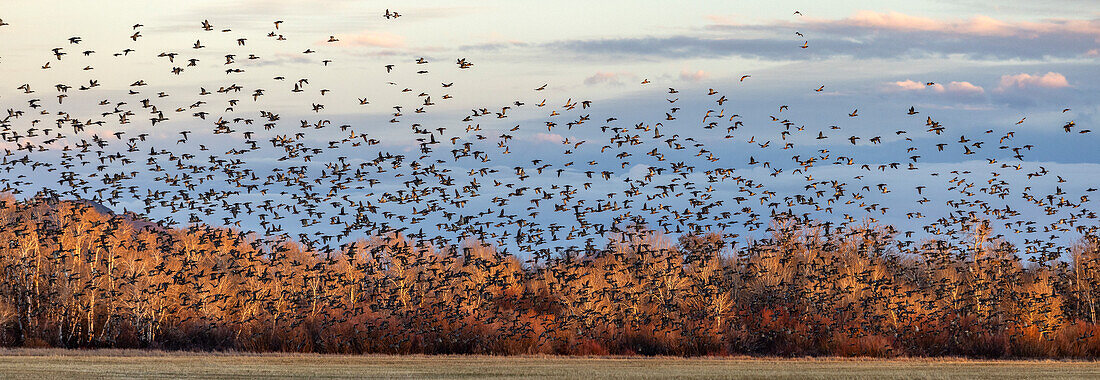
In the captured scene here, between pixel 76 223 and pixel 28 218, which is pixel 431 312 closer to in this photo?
pixel 76 223

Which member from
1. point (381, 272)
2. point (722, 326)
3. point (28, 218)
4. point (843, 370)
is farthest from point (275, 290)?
point (843, 370)

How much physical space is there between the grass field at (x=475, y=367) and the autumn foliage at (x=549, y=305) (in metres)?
6.06

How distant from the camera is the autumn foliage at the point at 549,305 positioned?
3214 inches

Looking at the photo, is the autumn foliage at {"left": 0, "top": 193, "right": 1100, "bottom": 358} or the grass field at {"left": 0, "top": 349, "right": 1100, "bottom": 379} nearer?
the grass field at {"left": 0, "top": 349, "right": 1100, "bottom": 379}

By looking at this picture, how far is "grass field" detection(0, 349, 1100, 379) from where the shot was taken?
56.5 metres

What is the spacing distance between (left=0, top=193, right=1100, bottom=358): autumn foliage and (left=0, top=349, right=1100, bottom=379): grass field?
19.9ft

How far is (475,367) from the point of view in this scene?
209 feet

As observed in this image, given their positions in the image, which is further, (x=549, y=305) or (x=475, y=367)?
(x=549, y=305)

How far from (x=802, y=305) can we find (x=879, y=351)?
29.7 ft

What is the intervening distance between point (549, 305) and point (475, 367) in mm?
30085

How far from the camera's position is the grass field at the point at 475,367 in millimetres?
56500

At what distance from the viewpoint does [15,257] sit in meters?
86.9

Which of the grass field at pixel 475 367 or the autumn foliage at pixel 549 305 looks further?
the autumn foliage at pixel 549 305

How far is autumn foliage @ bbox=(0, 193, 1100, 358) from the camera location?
81.6m
